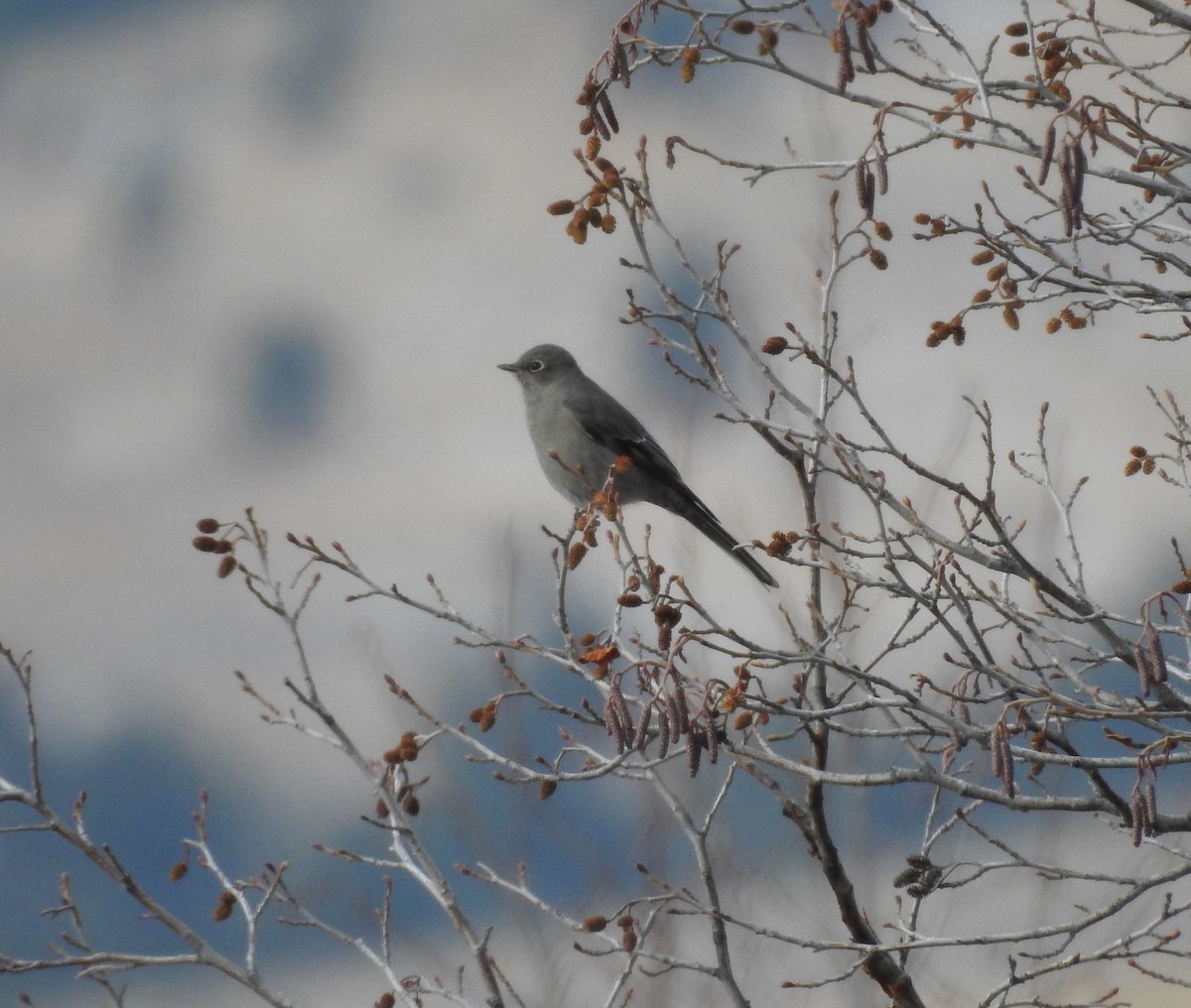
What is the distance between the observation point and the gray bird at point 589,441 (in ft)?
28.5

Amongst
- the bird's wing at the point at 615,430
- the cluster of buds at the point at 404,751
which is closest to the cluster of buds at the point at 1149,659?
the cluster of buds at the point at 404,751

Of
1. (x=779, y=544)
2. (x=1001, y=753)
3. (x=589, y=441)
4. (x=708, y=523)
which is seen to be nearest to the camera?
(x=1001, y=753)

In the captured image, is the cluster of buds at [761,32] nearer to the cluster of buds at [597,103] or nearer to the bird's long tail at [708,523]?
the cluster of buds at [597,103]

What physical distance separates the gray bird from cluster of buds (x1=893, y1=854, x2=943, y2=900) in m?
4.07

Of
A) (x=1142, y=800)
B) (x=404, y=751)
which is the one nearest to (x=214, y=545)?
(x=404, y=751)

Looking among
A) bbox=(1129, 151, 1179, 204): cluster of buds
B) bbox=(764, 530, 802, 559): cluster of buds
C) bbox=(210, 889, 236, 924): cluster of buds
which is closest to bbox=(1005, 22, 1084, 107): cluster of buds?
bbox=(1129, 151, 1179, 204): cluster of buds

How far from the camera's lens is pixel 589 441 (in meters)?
9.20

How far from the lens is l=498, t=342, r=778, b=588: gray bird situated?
342 inches

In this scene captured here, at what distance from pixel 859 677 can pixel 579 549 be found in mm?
1282

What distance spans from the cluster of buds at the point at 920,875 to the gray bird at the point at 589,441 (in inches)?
160

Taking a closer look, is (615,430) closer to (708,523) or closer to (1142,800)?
(708,523)

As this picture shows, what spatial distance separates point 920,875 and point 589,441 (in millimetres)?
5233

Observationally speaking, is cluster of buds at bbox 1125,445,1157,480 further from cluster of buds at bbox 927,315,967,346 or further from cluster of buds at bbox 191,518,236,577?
cluster of buds at bbox 191,518,236,577

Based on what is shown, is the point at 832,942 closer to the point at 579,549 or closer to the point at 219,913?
the point at 579,549
